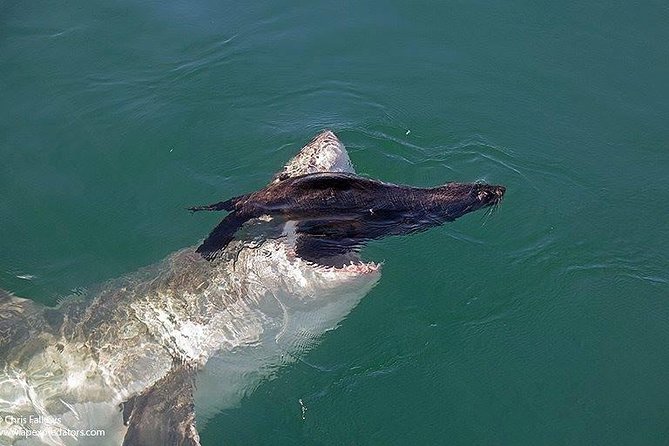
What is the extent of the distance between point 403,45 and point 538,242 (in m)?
4.19

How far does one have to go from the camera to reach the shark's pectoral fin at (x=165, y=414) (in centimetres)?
570

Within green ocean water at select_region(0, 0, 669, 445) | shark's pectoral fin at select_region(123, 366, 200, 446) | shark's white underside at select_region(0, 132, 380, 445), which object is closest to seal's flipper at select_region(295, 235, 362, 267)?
shark's white underside at select_region(0, 132, 380, 445)

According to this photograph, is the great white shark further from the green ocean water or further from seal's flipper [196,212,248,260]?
the green ocean water

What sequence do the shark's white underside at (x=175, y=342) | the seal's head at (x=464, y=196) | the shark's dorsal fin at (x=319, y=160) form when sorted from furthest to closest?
the shark's dorsal fin at (x=319, y=160), the shark's white underside at (x=175, y=342), the seal's head at (x=464, y=196)

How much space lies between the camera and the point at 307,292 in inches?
229

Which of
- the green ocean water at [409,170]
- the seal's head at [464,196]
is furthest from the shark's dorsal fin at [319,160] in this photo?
the seal's head at [464,196]

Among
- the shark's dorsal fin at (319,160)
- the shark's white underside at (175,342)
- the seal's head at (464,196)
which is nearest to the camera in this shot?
the seal's head at (464,196)

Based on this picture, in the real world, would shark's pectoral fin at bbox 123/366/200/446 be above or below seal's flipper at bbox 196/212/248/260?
below

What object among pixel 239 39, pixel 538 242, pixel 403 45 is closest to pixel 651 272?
pixel 538 242

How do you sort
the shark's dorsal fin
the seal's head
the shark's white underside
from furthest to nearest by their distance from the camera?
the shark's dorsal fin
the shark's white underside
the seal's head

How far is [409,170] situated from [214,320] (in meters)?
3.26

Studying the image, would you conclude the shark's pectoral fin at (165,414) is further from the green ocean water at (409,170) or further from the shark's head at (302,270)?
the shark's head at (302,270)

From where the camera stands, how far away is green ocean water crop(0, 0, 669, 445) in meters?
6.34

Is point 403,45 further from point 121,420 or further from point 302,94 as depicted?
point 121,420
